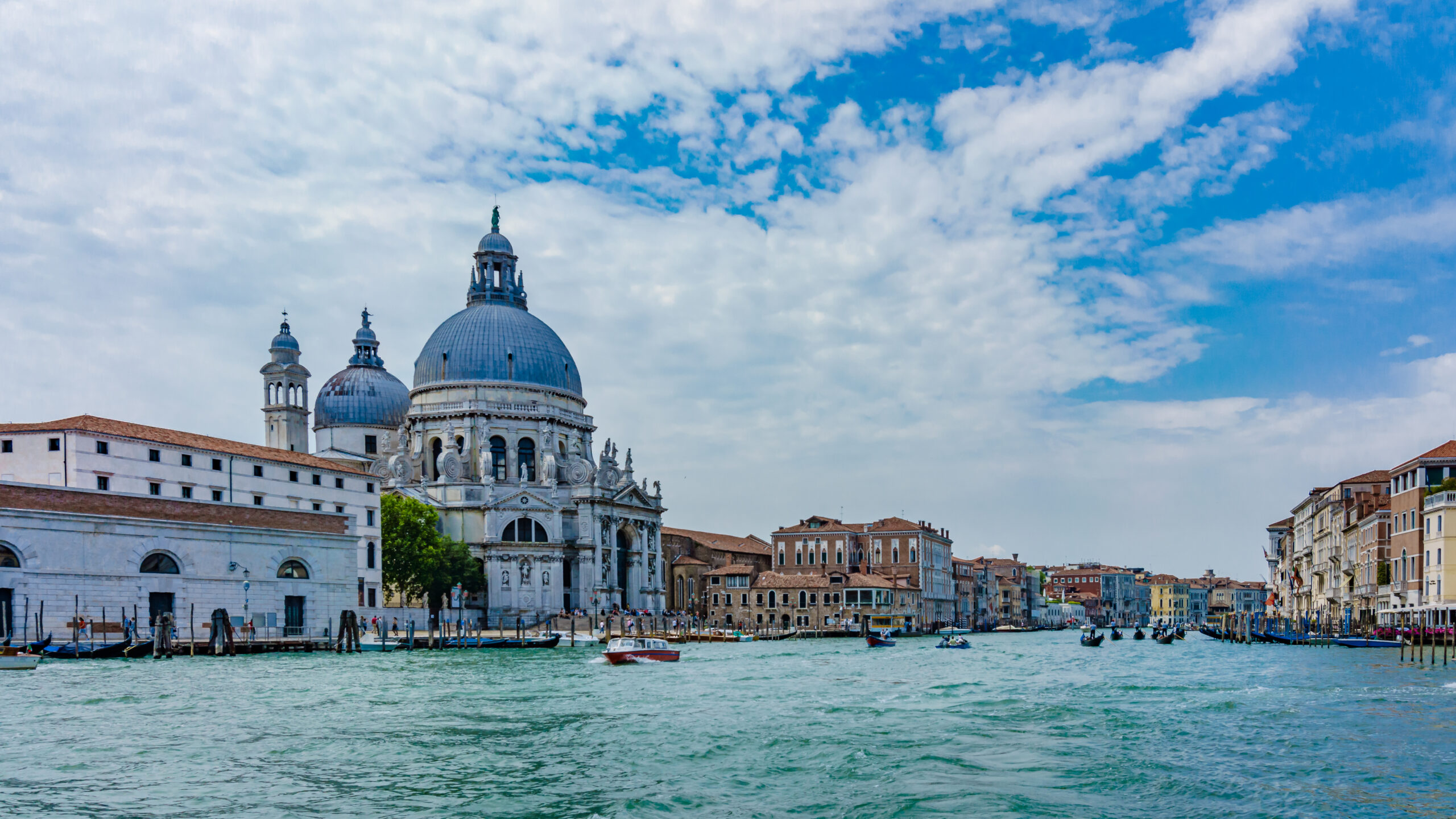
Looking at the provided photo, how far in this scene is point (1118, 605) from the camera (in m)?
152

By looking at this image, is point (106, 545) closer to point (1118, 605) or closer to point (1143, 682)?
point (1143, 682)

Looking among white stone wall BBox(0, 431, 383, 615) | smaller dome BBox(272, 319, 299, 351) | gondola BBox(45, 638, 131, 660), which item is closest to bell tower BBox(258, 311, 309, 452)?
smaller dome BBox(272, 319, 299, 351)

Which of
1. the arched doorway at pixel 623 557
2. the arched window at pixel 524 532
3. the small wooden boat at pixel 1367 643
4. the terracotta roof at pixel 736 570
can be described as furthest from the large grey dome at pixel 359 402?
the small wooden boat at pixel 1367 643

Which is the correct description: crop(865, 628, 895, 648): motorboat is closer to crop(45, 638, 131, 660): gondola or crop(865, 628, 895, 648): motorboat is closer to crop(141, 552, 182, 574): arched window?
crop(141, 552, 182, 574): arched window

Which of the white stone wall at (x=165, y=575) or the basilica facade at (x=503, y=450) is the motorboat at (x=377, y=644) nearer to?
the white stone wall at (x=165, y=575)

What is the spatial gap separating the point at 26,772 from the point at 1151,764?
42.0 feet

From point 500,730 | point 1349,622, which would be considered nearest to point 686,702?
point 500,730

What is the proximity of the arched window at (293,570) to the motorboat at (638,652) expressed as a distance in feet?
36.2

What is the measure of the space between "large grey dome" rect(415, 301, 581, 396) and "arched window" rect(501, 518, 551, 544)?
8.36m

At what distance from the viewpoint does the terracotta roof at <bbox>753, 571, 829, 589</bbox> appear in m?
75.4

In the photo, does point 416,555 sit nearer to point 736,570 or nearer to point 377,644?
point 377,644

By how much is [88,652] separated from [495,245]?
48.1m

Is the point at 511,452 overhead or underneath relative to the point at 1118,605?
overhead

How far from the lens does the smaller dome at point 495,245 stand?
255 ft
